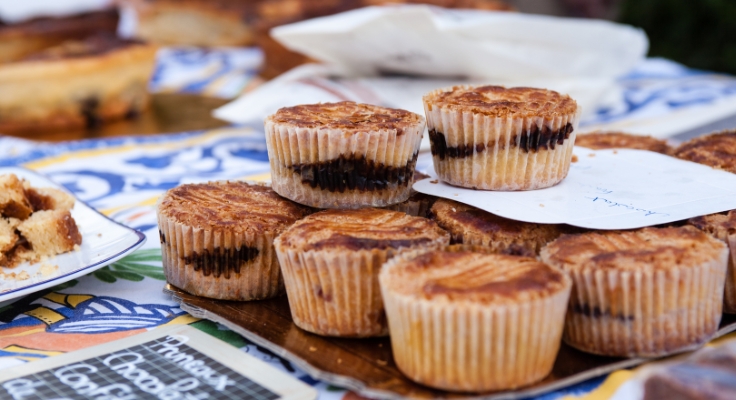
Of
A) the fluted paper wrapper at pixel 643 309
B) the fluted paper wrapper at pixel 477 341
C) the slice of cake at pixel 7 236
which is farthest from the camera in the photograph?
the slice of cake at pixel 7 236

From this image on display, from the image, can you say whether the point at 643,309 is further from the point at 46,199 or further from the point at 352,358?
the point at 46,199

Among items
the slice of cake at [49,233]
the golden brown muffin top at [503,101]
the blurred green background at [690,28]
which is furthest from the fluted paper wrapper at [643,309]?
the blurred green background at [690,28]

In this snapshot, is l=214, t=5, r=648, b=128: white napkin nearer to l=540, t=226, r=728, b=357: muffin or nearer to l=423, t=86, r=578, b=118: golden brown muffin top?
l=423, t=86, r=578, b=118: golden brown muffin top

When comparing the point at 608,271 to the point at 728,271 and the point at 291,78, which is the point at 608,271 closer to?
the point at 728,271

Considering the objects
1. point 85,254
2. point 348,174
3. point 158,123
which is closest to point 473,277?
point 348,174

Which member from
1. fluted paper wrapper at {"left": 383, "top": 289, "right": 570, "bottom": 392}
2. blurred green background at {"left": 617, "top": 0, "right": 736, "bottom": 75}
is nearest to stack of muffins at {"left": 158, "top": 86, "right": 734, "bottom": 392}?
fluted paper wrapper at {"left": 383, "top": 289, "right": 570, "bottom": 392}

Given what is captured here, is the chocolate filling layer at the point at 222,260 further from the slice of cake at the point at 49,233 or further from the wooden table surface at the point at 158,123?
the wooden table surface at the point at 158,123
